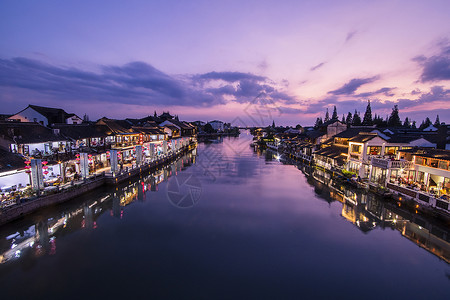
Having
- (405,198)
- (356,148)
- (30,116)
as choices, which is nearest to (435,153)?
(405,198)

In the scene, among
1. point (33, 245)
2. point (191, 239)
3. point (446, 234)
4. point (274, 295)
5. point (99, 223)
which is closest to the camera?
point (274, 295)

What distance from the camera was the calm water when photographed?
9.55 meters

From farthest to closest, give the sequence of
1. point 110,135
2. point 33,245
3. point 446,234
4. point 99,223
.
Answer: point 110,135 < point 99,223 < point 446,234 < point 33,245

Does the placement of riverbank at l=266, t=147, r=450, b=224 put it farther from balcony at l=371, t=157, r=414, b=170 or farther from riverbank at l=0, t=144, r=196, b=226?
riverbank at l=0, t=144, r=196, b=226

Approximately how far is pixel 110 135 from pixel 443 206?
39292 mm

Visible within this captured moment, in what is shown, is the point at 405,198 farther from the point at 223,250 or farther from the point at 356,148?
the point at 223,250

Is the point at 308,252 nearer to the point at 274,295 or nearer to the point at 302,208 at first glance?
the point at 274,295

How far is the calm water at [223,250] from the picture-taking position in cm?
955

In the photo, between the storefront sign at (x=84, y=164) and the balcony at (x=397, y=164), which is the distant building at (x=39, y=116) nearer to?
the storefront sign at (x=84, y=164)

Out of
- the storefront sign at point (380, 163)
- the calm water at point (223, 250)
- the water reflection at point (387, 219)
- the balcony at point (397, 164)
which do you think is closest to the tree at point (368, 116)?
the storefront sign at point (380, 163)

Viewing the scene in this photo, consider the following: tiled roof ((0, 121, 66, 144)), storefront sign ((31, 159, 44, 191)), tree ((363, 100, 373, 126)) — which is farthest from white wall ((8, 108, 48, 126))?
tree ((363, 100, 373, 126))

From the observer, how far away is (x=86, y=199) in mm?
20578

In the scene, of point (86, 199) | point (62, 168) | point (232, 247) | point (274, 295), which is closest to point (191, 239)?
point (232, 247)

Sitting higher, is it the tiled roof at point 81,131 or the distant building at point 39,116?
the distant building at point 39,116
